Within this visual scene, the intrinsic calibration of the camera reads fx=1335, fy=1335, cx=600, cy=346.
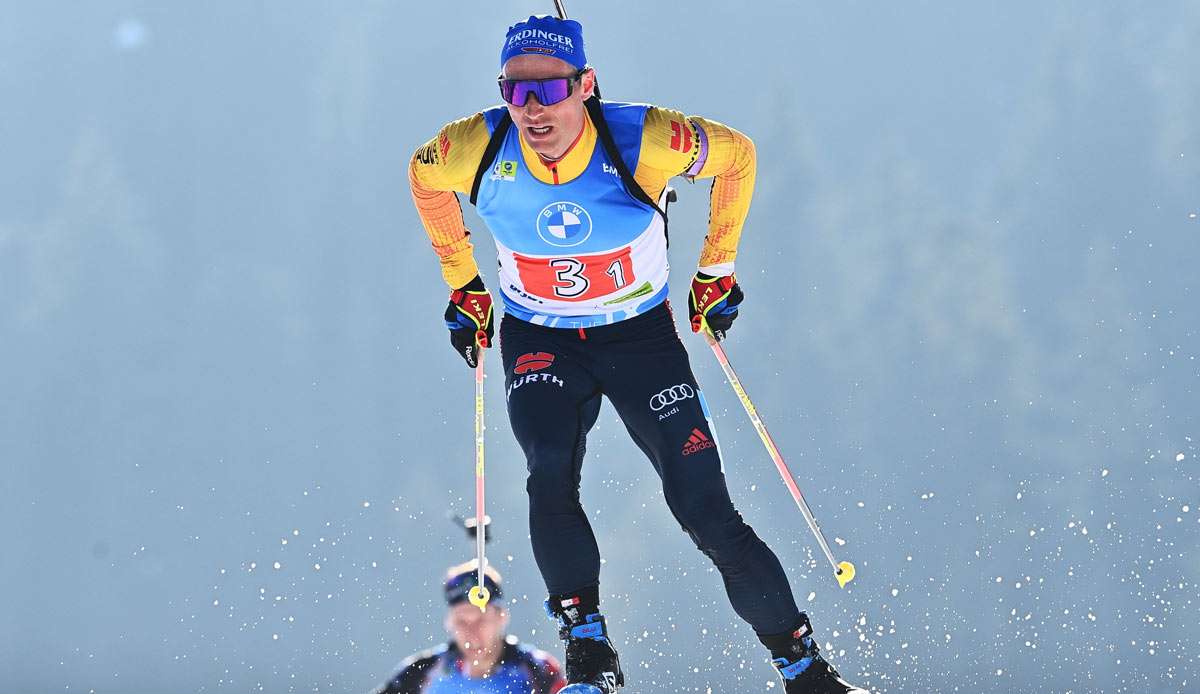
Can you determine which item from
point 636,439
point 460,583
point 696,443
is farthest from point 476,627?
point 696,443

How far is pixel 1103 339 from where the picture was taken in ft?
25.0

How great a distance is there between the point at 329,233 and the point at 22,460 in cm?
230

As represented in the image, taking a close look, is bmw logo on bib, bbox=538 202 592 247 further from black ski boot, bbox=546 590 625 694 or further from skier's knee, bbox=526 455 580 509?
black ski boot, bbox=546 590 625 694

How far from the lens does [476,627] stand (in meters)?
5.16

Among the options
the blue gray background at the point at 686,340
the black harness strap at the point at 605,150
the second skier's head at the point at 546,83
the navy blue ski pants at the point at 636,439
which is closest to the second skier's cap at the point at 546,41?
the second skier's head at the point at 546,83

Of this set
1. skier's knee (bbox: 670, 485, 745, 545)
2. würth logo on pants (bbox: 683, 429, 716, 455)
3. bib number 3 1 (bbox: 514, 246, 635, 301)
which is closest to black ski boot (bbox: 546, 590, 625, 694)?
skier's knee (bbox: 670, 485, 745, 545)

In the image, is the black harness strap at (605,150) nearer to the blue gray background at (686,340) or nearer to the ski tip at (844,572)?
the ski tip at (844,572)

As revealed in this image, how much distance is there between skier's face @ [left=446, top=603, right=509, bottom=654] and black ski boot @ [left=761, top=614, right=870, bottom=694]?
1.72m

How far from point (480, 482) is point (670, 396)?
0.66m

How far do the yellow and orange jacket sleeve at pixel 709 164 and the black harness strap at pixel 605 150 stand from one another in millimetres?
62

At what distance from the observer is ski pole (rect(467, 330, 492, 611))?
3832mm

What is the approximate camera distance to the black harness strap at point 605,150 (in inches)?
146

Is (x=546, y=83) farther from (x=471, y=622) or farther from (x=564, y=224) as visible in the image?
(x=471, y=622)

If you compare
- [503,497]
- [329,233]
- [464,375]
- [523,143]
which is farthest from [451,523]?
[523,143]
